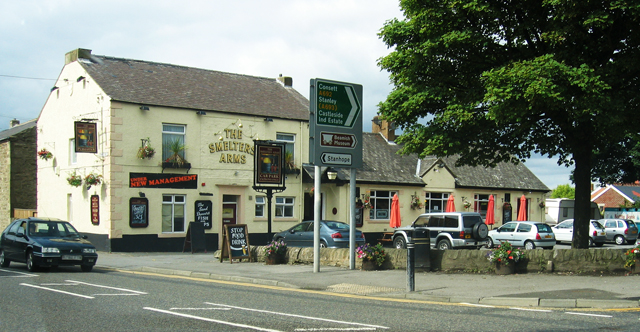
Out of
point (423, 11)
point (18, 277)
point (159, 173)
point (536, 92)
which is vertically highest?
point (423, 11)

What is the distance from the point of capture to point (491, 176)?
40.3 meters

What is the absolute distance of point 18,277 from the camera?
15562 mm

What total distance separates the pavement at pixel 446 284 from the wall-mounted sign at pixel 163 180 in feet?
24.3

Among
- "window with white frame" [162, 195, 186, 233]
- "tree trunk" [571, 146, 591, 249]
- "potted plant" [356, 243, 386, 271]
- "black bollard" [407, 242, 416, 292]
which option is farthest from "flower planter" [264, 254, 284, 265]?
"window with white frame" [162, 195, 186, 233]

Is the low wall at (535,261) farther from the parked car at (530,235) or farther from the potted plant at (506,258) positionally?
the parked car at (530,235)

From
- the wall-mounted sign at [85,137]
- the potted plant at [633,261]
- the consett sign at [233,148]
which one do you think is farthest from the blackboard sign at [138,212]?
the potted plant at [633,261]

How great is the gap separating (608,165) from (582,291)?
28.1 m

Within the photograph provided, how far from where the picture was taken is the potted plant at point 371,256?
663 inches

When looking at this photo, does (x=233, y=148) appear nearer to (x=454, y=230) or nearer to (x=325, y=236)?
(x=325, y=236)

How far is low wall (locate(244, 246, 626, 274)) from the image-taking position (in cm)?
1440

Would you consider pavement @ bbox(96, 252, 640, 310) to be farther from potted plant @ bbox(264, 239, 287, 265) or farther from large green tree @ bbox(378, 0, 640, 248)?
large green tree @ bbox(378, 0, 640, 248)

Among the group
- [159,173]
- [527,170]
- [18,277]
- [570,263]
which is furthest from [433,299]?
[527,170]

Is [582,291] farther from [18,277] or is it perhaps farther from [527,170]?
[527,170]

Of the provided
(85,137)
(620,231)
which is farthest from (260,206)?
(620,231)
